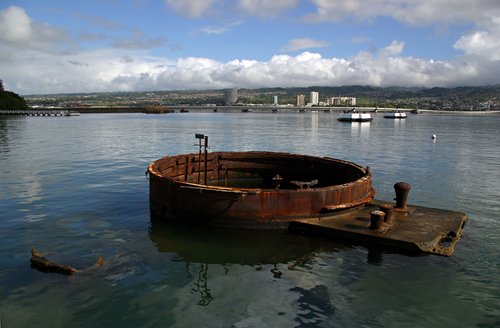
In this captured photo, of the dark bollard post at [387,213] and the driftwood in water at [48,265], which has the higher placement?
the dark bollard post at [387,213]

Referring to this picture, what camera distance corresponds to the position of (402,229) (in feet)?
47.1

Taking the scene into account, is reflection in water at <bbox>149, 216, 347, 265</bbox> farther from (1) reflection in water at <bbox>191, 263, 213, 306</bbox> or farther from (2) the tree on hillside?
(2) the tree on hillside

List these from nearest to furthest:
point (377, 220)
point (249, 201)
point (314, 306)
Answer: point (314, 306)
point (377, 220)
point (249, 201)

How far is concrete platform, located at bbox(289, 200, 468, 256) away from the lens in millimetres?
13266

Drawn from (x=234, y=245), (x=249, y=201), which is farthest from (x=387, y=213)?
(x=234, y=245)

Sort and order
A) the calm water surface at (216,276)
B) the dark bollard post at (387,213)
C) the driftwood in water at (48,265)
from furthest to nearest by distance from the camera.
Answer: the dark bollard post at (387,213)
the driftwood in water at (48,265)
the calm water surface at (216,276)

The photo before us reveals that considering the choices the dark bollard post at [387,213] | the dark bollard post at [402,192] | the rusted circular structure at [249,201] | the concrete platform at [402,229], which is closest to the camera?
the concrete platform at [402,229]

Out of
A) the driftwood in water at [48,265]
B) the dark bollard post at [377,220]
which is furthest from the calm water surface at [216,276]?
the dark bollard post at [377,220]

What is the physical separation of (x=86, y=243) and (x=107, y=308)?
5045mm

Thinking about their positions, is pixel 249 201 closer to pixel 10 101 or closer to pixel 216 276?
pixel 216 276

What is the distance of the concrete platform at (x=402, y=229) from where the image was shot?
1327cm

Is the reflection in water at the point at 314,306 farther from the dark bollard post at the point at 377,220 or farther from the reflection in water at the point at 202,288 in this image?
the dark bollard post at the point at 377,220

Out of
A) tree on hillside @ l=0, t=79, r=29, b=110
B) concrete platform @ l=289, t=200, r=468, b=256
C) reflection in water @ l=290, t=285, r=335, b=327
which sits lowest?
reflection in water @ l=290, t=285, r=335, b=327

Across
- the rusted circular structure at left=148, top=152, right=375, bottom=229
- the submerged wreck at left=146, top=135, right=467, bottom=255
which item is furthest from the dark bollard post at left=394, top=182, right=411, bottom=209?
the rusted circular structure at left=148, top=152, right=375, bottom=229
